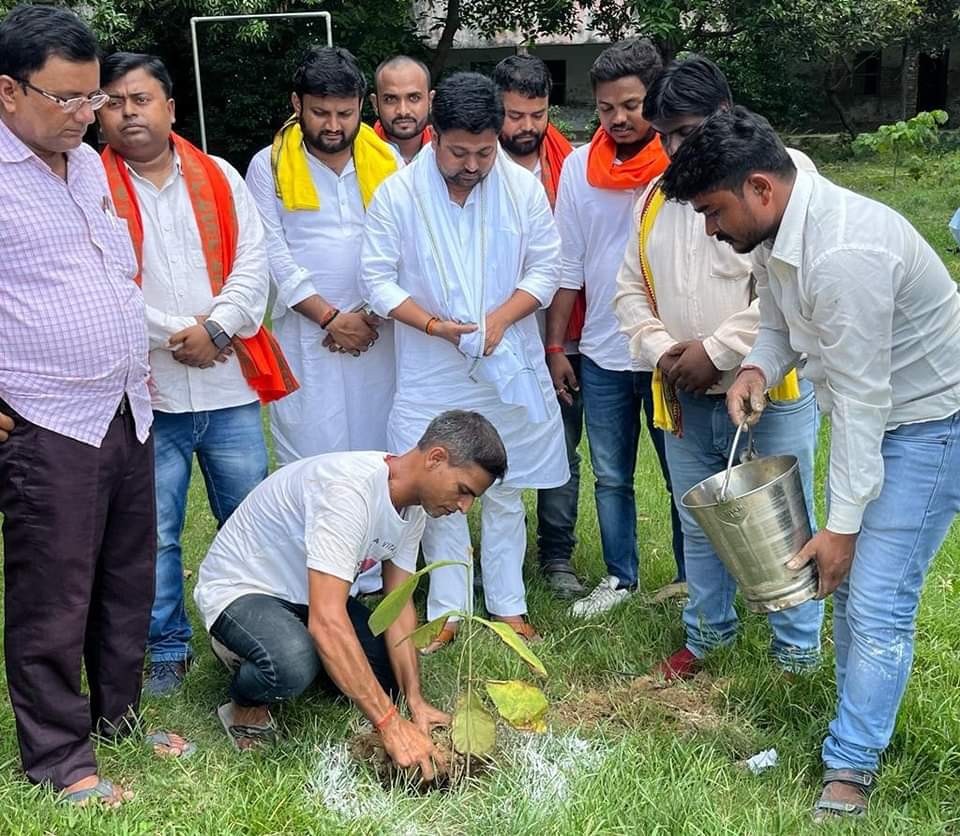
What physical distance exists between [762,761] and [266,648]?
1.47 m

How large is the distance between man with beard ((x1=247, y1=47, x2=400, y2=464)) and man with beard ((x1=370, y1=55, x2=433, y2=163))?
0.32 metres

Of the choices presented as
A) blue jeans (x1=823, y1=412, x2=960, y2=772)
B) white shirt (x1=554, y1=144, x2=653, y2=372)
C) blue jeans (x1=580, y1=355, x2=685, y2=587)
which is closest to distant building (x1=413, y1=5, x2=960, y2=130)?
white shirt (x1=554, y1=144, x2=653, y2=372)

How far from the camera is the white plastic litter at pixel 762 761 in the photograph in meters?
3.32

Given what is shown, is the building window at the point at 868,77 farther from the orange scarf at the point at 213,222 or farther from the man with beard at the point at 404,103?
the orange scarf at the point at 213,222

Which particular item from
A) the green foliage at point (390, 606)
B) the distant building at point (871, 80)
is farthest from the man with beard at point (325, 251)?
the distant building at point (871, 80)

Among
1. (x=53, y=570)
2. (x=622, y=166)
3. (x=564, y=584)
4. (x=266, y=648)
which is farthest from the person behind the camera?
(x=564, y=584)

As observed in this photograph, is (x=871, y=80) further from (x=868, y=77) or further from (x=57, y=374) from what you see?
(x=57, y=374)

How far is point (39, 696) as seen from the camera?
10.1 feet

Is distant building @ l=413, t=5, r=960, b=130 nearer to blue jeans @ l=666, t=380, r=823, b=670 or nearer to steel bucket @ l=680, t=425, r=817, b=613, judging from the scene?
blue jeans @ l=666, t=380, r=823, b=670

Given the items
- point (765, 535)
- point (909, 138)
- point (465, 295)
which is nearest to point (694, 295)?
point (465, 295)

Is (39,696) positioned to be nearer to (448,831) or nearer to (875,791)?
(448,831)

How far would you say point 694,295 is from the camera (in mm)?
3770

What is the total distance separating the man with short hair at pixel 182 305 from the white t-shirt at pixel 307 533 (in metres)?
0.35

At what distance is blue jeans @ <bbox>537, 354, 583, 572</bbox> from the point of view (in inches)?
189
